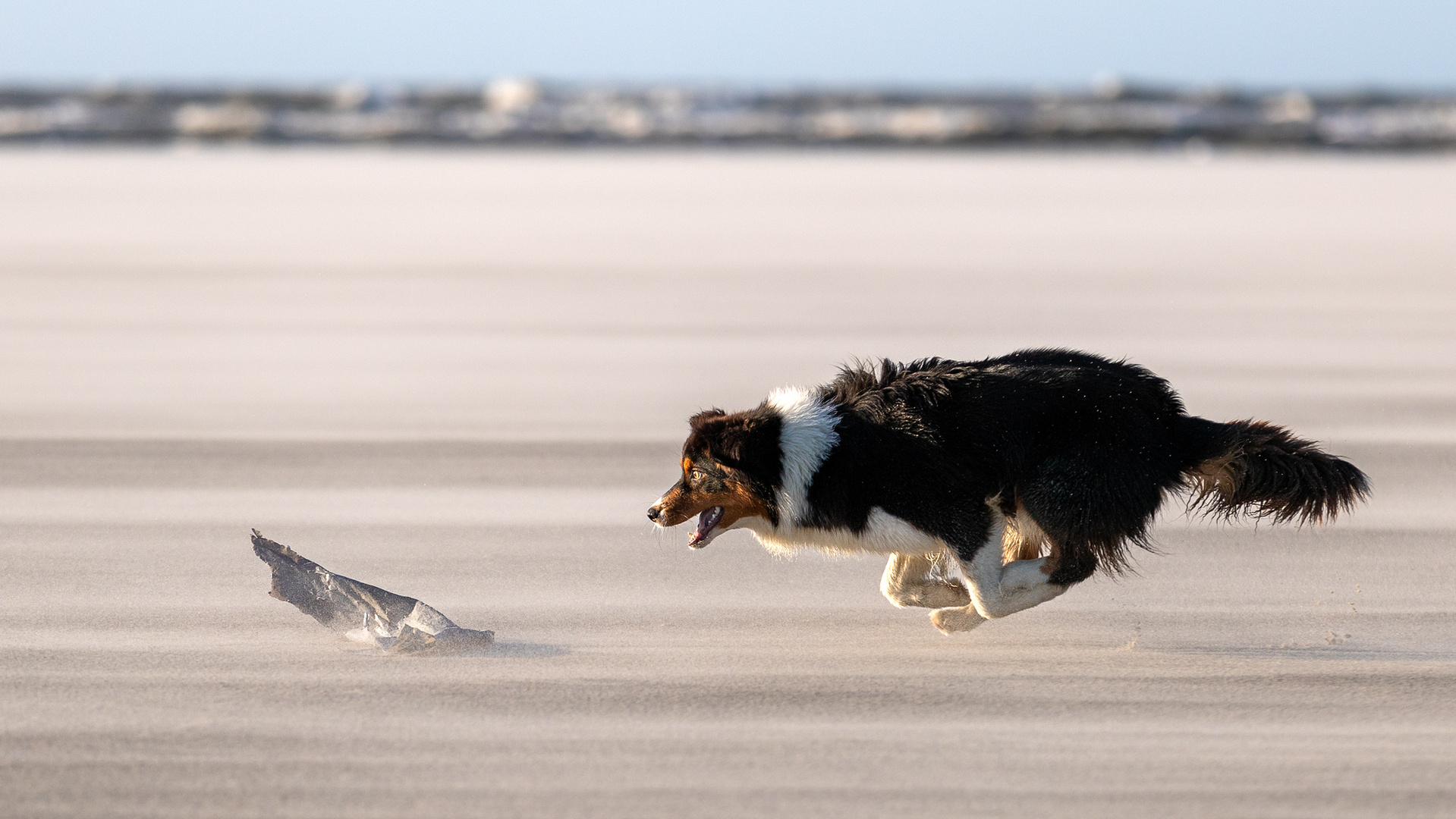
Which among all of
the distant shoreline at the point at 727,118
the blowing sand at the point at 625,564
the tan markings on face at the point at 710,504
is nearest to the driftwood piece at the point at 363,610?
the blowing sand at the point at 625,564

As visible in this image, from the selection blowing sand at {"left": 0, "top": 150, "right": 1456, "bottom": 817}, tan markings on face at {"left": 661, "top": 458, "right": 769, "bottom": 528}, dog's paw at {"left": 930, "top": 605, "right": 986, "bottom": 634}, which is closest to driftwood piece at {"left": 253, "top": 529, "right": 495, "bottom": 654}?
blowing sand at {"left": 0, "top": 150, "right": 1456, "bottom": 817}

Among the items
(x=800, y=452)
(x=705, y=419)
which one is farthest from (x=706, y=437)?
(x=800, y=452)

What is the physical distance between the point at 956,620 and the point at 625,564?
1.35 meters

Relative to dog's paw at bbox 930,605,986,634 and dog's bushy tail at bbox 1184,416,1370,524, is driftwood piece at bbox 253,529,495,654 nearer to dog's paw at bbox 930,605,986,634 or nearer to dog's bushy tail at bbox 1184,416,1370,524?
dog's paw at bbox 930,605,986,634

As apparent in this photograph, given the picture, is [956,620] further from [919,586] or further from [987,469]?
[987,469]

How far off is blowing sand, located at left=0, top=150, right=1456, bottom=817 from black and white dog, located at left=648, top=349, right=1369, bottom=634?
34 centimetres

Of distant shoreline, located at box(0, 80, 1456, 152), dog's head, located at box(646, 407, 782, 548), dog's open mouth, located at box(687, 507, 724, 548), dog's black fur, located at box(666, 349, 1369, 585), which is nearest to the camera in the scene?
dog's black fur, located at box(666, 349, 1369, 585)

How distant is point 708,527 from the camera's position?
17.7 feet

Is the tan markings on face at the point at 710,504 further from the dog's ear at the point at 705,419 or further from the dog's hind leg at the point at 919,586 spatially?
the dog's hind leg at the point at 919,586

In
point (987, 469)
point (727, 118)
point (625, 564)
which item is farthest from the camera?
point (727, 118)

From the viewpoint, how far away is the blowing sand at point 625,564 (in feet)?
13.8

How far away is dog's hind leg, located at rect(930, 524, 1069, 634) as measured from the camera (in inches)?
205

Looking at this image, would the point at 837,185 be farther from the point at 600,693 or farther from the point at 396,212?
the point at 600,693

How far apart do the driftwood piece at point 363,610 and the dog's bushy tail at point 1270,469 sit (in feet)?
7.44
